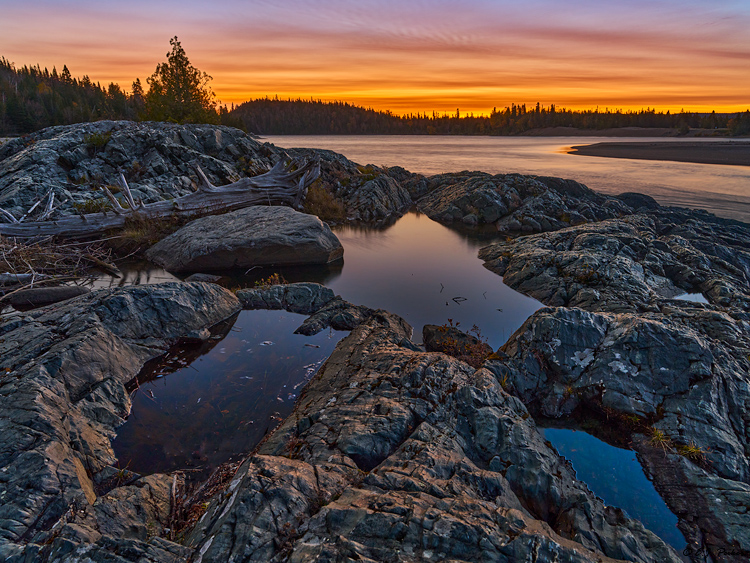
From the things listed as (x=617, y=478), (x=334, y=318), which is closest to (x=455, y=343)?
(x=334, y=318)

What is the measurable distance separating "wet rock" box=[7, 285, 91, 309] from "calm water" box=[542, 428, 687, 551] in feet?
42.5

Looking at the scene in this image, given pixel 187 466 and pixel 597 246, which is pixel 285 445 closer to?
pixel 187 466

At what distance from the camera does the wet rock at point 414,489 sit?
347 centimetres

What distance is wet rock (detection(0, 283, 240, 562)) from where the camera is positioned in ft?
12.2

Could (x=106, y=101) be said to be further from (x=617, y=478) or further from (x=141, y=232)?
(x=617, y=478)

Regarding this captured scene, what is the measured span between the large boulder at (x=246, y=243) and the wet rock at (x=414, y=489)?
1020cm

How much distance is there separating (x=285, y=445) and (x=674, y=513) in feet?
18.7

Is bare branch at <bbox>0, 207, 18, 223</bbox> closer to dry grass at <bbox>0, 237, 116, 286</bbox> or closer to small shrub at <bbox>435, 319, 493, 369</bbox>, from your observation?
dry grass at <bbox>0, 237, 116, 286</bbox>

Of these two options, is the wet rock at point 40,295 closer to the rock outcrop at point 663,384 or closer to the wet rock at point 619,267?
the rock outcrop at point 663,384

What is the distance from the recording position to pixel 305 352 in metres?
9.91

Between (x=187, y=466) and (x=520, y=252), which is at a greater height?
(x=520, y=252)

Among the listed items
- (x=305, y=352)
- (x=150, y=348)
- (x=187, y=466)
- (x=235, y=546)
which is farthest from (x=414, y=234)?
(x=235, y=546)

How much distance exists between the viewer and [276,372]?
354 inches

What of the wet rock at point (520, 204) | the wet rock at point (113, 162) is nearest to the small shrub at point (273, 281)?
the wet rock at point (113, 162)
